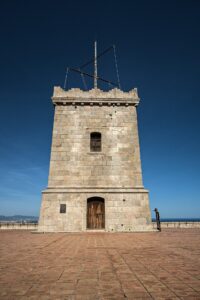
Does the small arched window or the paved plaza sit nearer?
the paved plaza

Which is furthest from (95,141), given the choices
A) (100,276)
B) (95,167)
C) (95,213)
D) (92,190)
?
(100,276)

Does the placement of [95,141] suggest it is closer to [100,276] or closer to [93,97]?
[93,97]

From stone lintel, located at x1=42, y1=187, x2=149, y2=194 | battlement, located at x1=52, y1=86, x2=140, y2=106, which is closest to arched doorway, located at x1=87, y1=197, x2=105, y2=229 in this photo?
stone lintel, located at x1=42, y1=187, x2=149, y2=194

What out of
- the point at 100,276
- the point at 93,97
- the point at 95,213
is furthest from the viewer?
the point at 93,97

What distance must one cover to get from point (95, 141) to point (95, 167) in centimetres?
195

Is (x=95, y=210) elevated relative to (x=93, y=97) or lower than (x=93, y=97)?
lower

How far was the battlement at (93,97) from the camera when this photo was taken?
15.3 metres

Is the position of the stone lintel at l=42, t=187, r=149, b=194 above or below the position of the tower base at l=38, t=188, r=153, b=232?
above

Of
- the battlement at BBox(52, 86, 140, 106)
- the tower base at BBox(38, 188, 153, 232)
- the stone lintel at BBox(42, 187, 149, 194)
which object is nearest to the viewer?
the tower base at BBox(38, 188, 153, 232)

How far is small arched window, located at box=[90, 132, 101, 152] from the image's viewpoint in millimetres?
14625

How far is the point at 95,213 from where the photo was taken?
1317cm

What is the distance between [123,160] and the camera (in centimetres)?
1418

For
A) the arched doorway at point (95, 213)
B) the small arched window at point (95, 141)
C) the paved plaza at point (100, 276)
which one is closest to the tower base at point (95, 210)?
the arched doorway at point (95, 213)

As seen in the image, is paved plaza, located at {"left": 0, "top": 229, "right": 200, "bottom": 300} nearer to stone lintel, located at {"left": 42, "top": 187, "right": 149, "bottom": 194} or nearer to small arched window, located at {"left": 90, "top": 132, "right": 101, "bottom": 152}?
stone lintel, located at {"left": 42, "top": 187, "right": 149, "bottom": 194}
